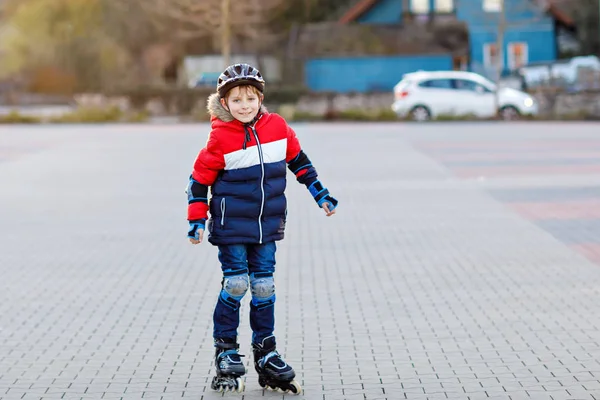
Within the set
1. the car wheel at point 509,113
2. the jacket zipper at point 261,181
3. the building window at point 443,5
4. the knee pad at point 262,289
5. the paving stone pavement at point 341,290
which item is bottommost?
the car wheel at point 509,113

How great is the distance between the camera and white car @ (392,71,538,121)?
39500mm

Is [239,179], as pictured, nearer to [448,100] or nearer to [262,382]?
[262,382]

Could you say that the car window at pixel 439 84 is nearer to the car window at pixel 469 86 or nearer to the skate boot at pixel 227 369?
the car window at pixel 469 86

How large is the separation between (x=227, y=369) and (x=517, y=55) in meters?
58.7

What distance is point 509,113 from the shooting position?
3938cm

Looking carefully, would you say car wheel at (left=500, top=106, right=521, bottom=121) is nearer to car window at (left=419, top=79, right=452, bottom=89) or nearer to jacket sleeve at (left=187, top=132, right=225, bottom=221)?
car window at (left=419, top=79, right=452, bottom=89)

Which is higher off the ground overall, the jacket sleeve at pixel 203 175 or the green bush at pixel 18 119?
the jacket sleeve at pixel 203 175

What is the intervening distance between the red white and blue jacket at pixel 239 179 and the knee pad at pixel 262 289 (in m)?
0.18

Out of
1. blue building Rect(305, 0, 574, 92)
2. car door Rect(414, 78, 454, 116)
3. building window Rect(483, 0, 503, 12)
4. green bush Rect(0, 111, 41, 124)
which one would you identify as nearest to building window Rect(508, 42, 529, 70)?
blue building Rect(305, 0, 574, 92)

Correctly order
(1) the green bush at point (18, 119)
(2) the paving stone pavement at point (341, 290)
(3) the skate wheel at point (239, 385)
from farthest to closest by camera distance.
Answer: (1) the green bush at point (18, 119) < (2) the paving stone pavement at point (341, 290) < (3) the skate wheel at point (239, 385)

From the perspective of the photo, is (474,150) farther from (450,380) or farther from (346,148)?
(450,380)

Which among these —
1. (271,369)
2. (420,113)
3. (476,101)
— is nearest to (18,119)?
(420,113)

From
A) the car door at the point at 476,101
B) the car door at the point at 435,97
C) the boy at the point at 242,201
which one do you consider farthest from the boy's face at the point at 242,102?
the car door at the point at 476,101

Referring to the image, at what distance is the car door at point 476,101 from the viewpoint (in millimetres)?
39656
